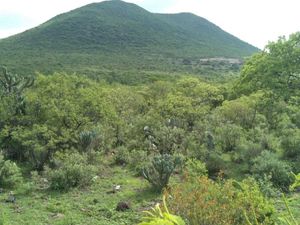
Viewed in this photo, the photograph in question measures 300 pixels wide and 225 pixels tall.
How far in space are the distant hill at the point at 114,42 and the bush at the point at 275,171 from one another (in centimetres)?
5569

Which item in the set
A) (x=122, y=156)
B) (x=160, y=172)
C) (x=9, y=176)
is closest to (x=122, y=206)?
(x=160, y=172)

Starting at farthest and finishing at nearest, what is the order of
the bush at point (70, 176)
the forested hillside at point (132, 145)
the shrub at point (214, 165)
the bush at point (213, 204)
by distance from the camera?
the shrub at point (214, 165)
the bush at point (70, 176)
the forested hillside at point (132, 145)
the bush at point (213, 204)

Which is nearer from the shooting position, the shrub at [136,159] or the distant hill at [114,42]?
the shrub at [136,159]

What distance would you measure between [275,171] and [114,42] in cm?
10025

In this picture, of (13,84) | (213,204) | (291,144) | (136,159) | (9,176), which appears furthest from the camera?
(13,84)

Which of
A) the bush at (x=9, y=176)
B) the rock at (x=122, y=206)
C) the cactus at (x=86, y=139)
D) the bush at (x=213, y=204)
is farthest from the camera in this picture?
the cactus at (x=86, y=139)

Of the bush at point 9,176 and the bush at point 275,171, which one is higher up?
the bush at point 275,171

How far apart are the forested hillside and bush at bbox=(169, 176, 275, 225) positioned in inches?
106

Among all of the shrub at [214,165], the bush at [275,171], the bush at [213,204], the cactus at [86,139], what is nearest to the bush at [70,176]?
the cactus at [86,139]

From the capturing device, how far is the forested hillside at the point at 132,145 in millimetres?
13484

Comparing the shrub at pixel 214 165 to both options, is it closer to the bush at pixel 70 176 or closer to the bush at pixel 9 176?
the bush at pixel 70 176

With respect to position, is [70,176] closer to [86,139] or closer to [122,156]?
[86,139]

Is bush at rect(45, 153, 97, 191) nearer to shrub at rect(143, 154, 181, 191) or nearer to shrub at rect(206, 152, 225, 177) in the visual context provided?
shrub at rect(143, 154, 181, 191)

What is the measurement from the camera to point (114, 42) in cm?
11269
